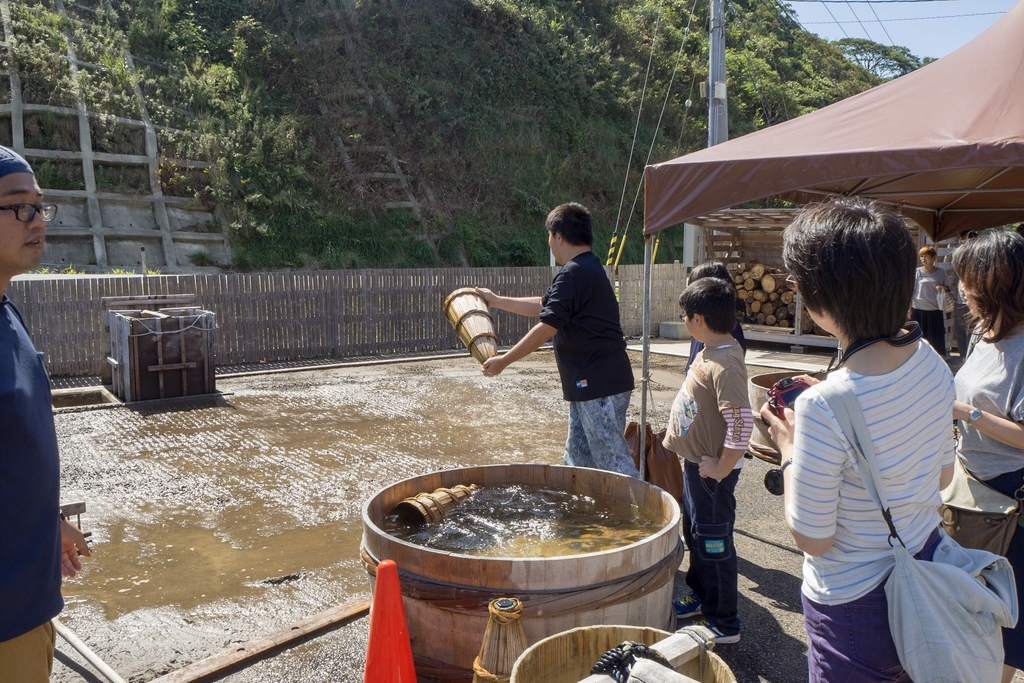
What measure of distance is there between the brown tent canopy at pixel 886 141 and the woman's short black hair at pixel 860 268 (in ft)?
8.99

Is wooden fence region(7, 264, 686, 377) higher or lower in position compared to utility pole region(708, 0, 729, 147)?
lower

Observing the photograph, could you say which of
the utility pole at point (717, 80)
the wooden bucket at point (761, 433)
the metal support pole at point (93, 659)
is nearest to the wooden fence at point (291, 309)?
the utility pole at point (717, 80)

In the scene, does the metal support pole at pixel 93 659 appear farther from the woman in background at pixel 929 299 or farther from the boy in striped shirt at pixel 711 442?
the woman in background at pixel 929 299

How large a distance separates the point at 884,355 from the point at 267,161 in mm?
19341

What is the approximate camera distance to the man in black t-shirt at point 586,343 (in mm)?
4211

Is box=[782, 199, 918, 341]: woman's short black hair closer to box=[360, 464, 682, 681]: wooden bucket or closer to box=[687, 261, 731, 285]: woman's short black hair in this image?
box=[360, 464, 682, 681]: wooden bucket

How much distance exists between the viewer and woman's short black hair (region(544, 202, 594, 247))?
4336 millimetres

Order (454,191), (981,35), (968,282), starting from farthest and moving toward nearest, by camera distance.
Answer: (454,191), (981,35), (968,282)

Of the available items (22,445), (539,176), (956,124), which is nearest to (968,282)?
(956,124)

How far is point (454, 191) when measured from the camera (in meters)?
22.0

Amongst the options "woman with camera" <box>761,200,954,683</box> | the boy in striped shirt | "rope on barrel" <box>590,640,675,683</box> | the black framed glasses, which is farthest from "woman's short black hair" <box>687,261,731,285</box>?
the black framed glasses

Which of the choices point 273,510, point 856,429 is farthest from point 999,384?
point 273,510

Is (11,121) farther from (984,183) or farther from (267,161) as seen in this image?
(984,183)

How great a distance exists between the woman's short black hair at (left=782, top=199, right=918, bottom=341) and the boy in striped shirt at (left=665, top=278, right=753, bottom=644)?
1.56 metres
